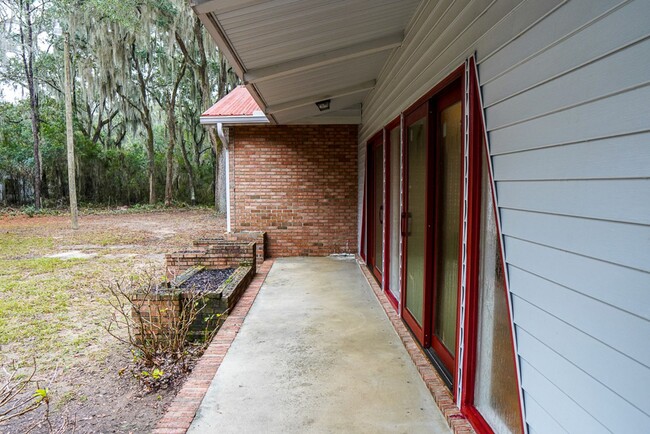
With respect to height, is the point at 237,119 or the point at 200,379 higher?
the point at 237,119

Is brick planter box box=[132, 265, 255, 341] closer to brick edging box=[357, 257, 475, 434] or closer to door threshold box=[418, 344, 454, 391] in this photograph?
brick edging box=[357, 257, 475, 434]

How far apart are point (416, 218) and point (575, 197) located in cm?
214

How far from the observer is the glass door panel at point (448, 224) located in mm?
2514

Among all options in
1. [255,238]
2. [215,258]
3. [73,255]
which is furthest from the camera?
[73,255]

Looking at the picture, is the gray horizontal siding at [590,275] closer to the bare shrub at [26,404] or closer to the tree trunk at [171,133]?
the bare shrub at [26,404]

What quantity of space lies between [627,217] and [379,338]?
2.65 meters

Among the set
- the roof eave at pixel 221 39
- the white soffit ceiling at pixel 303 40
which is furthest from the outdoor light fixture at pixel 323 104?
the roof eave at pixel 221 39

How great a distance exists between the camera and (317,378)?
278cm

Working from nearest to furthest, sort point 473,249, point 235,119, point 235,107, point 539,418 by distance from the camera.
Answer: point 539,418
point 473,249
point 235,119
point 235,107

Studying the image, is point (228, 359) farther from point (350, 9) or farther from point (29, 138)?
point (29, 138)

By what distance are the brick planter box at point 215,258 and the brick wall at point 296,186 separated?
1.50 metres

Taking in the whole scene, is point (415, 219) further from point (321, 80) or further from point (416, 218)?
point (321, 80)


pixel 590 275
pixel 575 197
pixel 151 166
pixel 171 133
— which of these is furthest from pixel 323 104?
pixel 151 166

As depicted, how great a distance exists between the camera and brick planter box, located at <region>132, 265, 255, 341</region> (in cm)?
363
